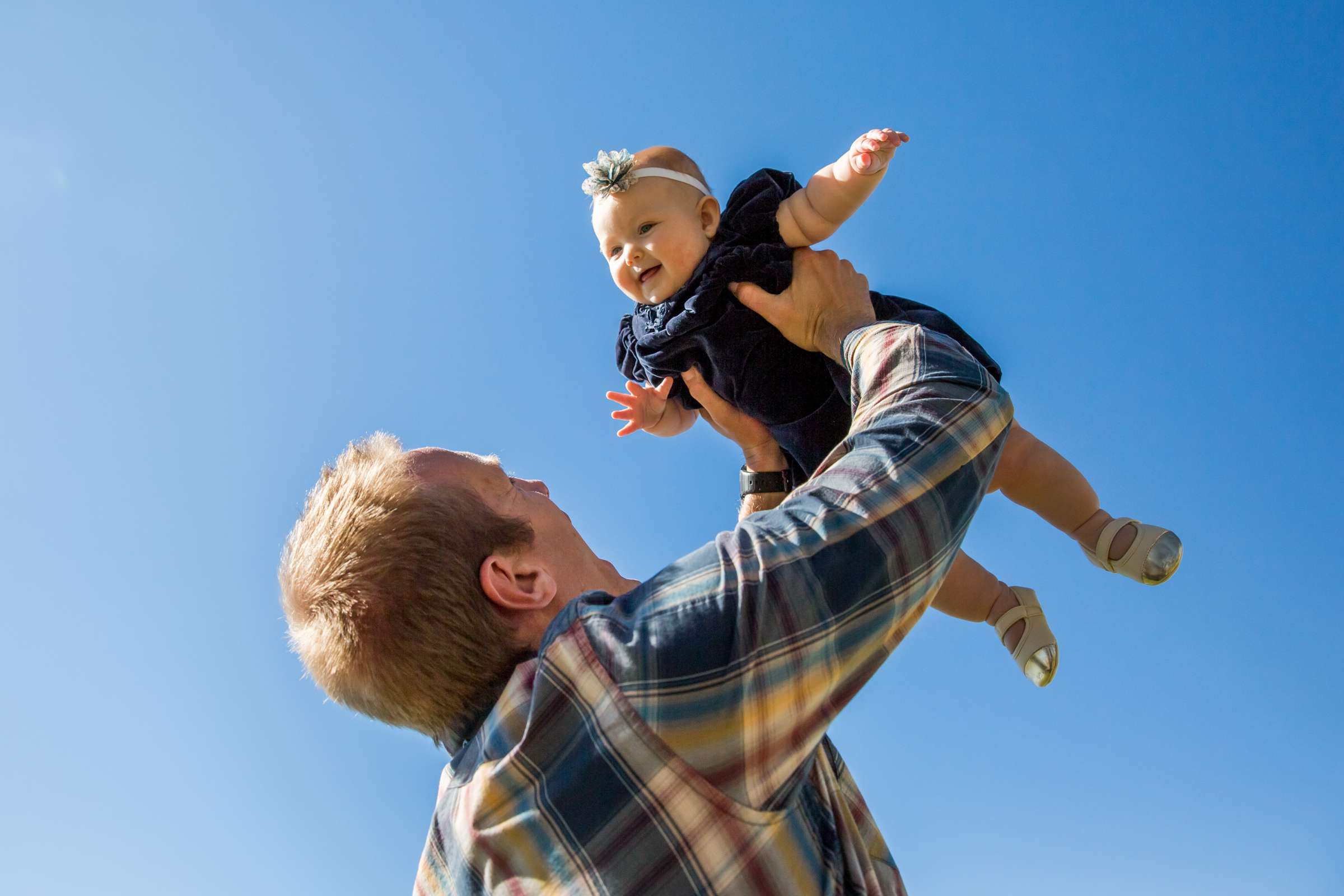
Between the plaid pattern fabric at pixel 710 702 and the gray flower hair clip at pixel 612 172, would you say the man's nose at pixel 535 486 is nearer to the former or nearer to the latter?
the plaid pattern fabric at pixel 710 702

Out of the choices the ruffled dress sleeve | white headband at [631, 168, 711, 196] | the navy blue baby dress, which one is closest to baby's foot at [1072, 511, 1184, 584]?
the navy blue baby dress

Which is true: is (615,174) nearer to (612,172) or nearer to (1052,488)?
(612,172)

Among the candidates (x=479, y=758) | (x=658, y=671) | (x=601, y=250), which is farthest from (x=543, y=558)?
(x=601, y=250)

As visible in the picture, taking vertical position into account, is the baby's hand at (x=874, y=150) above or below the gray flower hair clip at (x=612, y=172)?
below

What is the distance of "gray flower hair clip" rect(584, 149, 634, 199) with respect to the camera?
12.1ft

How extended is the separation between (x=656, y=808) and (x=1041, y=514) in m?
2.54

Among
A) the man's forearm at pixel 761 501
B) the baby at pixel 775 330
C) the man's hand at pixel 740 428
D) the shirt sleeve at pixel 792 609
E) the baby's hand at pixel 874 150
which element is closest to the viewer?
the shirt sleeve at pixel 792 609

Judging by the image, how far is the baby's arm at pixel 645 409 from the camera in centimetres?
399

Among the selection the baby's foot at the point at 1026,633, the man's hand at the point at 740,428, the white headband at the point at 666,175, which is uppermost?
the white headband at the point at 666,175

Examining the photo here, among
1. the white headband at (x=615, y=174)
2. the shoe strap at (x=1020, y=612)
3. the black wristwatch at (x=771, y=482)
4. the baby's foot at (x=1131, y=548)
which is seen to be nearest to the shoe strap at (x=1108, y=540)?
the baby's foot at (x=1131, y=548)

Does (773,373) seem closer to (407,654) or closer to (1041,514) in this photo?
(1041,514)

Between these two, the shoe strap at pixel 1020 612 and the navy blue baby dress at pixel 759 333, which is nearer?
the navy blue baby dress at pixel 759 333

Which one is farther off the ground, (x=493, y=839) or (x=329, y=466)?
(x=329, y=466)

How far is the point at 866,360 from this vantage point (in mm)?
2295
